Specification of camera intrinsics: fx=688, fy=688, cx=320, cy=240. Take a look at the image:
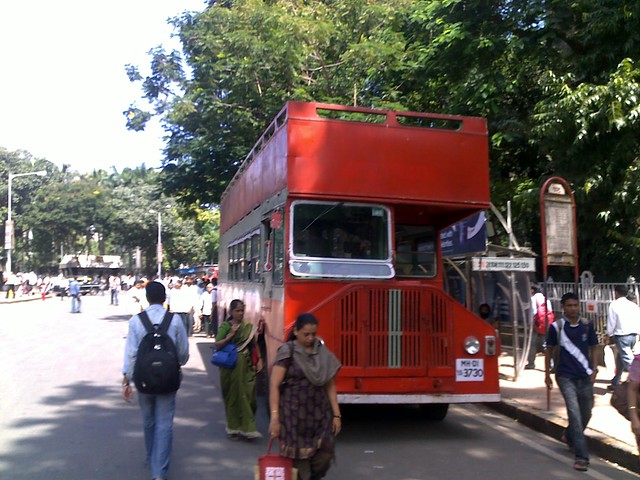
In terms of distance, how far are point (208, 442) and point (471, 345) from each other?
3.00m

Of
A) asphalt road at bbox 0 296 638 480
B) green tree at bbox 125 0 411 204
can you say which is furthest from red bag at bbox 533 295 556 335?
green tree at bbox 125 0 411 204

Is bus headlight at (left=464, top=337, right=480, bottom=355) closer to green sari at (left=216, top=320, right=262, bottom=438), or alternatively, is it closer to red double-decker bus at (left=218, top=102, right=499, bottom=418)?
red double-decker bus at (left=218, top=102, right=499, bottom=418)

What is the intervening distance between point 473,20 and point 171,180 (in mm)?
10026

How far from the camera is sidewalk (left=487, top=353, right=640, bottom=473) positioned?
6.84 meters

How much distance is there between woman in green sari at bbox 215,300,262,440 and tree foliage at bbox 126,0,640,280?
287 inches

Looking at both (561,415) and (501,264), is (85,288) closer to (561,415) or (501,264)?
(501,264)

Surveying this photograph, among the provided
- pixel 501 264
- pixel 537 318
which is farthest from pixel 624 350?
pixel 537 318

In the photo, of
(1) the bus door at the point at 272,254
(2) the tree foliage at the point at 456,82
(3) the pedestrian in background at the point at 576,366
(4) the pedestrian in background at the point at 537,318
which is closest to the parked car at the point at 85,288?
(2) the tree foliage at the point at 456,82

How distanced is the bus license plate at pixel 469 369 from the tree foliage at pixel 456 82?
5784 millimetres

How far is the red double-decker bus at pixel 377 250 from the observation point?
7109 mm

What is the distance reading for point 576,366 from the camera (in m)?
6.52

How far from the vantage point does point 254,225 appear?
9703 millimetres

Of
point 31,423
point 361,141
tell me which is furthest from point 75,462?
point 361,141

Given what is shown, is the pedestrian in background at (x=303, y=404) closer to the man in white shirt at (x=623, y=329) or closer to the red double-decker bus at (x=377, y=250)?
the red double-decker bus at (x=377, y=250)
